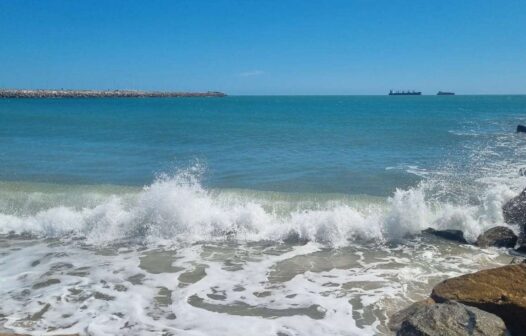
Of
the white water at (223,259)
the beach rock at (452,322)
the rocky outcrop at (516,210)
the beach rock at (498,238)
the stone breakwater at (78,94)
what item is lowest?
the white water at (223,259)

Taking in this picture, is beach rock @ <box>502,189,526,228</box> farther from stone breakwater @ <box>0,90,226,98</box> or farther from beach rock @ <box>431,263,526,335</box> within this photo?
stone breakwater @ <box>0,90,226,98</box>

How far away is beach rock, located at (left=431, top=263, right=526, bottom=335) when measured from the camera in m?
5.46

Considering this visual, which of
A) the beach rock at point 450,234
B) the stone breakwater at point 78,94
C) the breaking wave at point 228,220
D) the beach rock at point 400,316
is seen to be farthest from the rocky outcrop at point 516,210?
the stone breakwater at point 78,94

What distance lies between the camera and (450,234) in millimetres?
10281

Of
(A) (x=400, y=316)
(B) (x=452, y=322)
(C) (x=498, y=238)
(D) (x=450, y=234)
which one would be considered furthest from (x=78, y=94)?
(B) (x=452, y=322)

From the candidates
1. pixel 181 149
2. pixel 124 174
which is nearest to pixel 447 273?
pixel 124 174

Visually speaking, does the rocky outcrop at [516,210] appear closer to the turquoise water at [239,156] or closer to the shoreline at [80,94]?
the turquoise water at [239,156]

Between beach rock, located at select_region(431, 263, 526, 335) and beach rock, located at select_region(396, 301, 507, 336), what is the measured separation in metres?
0.50

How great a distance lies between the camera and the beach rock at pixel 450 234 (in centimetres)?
1009

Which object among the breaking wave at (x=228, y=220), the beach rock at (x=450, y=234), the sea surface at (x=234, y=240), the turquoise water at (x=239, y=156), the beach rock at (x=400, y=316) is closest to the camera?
the beach rock at (x=400, y=316)

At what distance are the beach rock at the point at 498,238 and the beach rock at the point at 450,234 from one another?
0.39m

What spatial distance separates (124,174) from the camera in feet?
56.0

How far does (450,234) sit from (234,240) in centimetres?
487

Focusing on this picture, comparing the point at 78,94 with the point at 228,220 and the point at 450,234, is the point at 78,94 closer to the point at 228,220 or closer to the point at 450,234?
the point at 228,220
